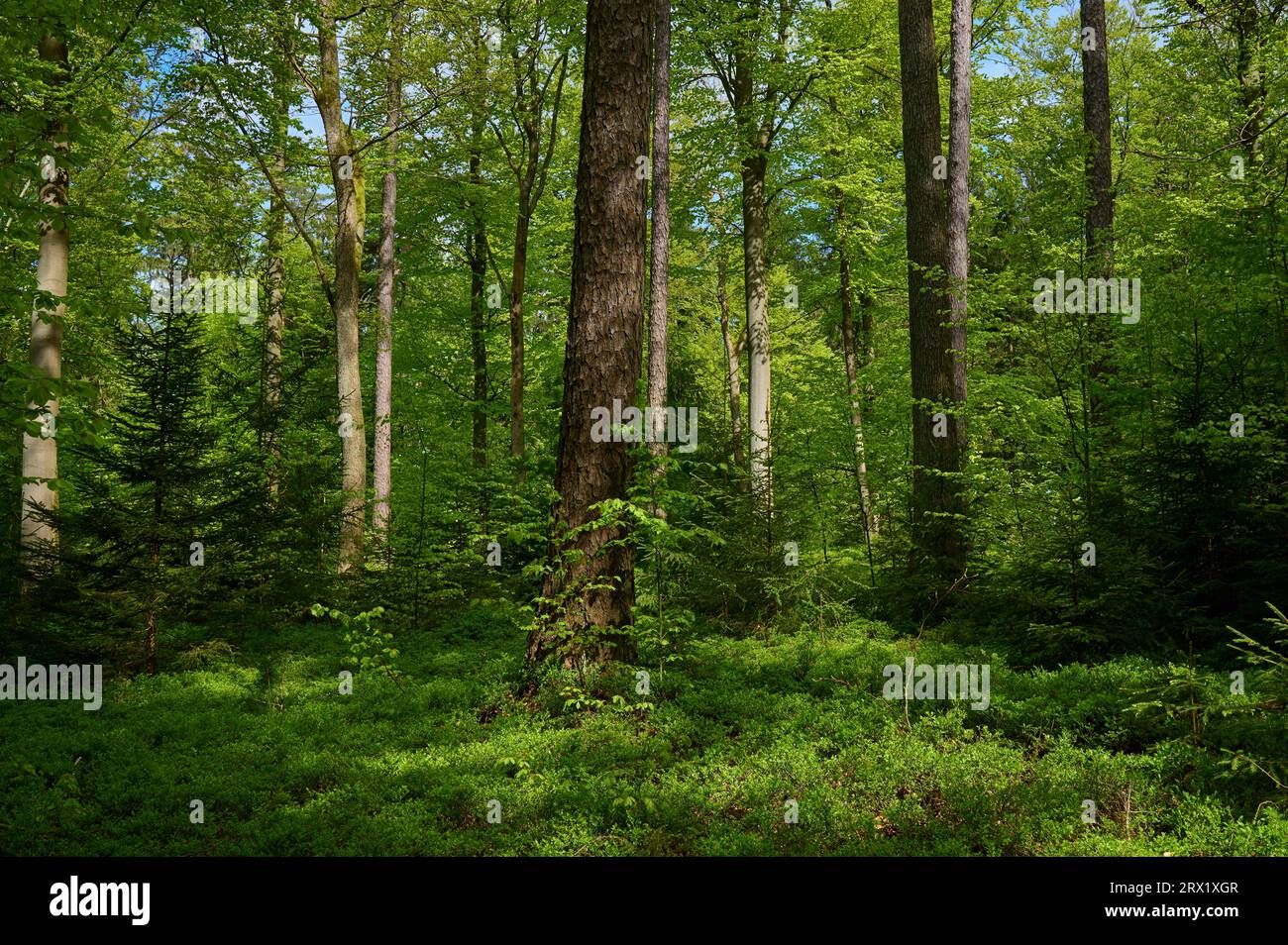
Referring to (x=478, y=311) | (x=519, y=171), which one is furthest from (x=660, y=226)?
(x=478, y=311)

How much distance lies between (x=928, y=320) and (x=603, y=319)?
5.07m

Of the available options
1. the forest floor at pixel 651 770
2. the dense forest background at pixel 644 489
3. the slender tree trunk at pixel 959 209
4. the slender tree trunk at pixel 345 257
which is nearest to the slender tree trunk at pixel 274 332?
the dense forest background at pixel 644 489

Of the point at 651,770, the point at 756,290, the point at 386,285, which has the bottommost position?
the point at 651,770

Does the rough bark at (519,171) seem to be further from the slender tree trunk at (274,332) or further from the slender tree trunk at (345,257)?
the slender tree trunk at (274,332)

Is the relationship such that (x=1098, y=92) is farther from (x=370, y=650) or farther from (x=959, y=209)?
(x=370, y=650)

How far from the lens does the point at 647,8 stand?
7203 mm

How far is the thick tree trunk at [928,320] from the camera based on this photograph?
941 centimetres

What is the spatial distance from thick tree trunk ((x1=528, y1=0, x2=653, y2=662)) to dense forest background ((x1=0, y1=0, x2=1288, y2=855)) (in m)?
0.04

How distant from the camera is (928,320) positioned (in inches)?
392

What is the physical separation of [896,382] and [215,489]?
13131 mm

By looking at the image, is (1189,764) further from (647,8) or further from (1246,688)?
(647,8)

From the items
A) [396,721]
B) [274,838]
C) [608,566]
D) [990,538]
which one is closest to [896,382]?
[990,538]

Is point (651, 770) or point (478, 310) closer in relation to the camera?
point (651, 770)

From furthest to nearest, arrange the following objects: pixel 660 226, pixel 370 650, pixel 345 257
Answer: pixel 345 257 < pixel 660 226 < pixel 370 650
